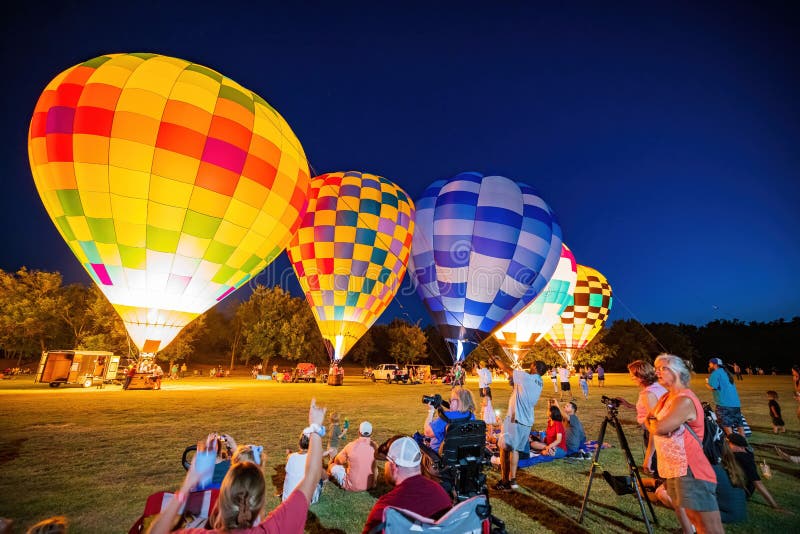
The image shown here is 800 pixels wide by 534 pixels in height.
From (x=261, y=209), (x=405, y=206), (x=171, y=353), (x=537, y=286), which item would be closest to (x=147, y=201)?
(x=261, y=209)

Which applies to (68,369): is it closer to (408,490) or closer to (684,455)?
(408,490)

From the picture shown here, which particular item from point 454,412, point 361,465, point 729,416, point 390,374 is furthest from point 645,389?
point 390,374

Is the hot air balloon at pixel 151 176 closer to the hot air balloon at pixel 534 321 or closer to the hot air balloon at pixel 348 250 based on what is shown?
the hot air balloon at pixel 348 250

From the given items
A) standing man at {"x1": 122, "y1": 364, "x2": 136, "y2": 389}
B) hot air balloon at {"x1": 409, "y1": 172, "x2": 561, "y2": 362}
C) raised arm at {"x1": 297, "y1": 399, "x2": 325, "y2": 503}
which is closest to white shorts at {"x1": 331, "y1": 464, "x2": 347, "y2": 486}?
raised arm at {"x1": 297, "y1": 399, "x2": 325, "y2": 503}

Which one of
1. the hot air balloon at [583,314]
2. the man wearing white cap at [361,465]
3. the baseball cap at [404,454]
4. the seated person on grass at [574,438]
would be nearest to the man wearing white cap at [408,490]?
the baseball cap at [404,454]

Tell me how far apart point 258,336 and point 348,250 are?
25.1m

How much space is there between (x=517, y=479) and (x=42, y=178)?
47.0 feet

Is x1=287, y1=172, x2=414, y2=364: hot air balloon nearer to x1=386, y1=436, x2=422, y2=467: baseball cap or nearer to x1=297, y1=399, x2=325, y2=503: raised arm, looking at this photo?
x1=386, y1=436, x2=422, y2=467: baseball cap

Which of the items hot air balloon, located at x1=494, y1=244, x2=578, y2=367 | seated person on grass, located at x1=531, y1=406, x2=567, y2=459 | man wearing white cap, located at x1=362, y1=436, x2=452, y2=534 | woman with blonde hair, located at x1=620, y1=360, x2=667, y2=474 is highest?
hot air balloon, located at x1=494, y1=244, x2=578, y2=367

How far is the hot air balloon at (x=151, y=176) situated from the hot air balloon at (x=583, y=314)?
23.1m

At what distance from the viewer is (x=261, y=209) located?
12.0 meters

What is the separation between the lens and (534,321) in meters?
21.2

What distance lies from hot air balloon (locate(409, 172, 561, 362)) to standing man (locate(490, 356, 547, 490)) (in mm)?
9222

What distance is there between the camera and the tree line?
94.8 ft
